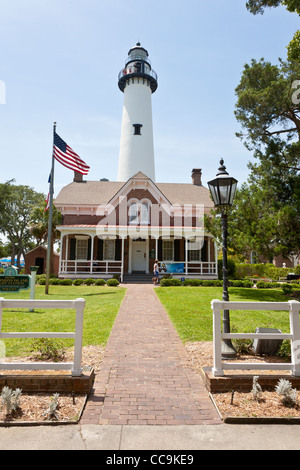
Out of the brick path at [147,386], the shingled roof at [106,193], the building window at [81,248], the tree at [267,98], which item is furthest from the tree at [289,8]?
the building window at [81,248]

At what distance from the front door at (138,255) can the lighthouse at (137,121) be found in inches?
364

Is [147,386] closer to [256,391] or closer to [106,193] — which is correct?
[256,391]

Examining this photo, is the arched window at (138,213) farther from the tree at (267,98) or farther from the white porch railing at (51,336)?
the white porch railing at (51,336)

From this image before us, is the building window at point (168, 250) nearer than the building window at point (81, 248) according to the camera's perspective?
Yes

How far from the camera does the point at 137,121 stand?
30.6m

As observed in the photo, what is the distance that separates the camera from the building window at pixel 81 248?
23.6 metres

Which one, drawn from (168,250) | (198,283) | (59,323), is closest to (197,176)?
(168,250)

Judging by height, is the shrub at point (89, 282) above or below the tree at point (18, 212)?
below

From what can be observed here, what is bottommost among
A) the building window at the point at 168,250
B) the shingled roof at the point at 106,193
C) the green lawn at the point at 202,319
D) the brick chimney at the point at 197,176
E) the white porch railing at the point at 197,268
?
the green lawn at the point at 202,319

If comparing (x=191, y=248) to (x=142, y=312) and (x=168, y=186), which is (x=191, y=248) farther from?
(x=142, y=312)

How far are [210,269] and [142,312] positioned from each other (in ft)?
46.7

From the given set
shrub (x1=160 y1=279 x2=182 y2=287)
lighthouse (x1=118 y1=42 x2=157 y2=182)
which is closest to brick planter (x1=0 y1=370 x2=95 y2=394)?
shrub (x1=160 y1=279 x2=182 y2=287)

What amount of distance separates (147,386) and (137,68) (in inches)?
1378
